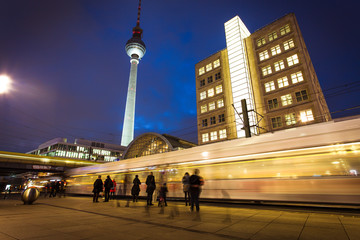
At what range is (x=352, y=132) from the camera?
747 centimetres

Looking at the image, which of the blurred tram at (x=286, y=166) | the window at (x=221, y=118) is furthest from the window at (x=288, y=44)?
the blurred tram at (x=286, y=166)

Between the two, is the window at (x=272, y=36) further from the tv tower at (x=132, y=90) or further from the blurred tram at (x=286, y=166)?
the tv tower at (x=132, y=90)

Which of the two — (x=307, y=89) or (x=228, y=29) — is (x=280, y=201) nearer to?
(x=307, y=89)

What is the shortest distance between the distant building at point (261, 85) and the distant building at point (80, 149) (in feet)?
206

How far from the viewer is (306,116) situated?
23547mm

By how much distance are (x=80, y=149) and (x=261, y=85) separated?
3824 inches

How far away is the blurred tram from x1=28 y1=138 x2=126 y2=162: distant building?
77.6m

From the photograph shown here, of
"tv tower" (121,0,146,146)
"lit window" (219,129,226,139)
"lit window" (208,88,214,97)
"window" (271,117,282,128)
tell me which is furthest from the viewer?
"tv tower" (121,0,146,146)

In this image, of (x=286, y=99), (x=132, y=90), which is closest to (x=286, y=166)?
(x=286, y=99)

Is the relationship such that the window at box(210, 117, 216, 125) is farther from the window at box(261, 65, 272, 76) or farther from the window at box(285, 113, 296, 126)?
the window at box(285, 113, 296, 126)

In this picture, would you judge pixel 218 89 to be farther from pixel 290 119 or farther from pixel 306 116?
pixel 306 116

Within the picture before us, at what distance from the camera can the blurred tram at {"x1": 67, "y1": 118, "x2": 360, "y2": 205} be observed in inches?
293

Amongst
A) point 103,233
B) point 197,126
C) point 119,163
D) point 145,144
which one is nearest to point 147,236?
point 103,233

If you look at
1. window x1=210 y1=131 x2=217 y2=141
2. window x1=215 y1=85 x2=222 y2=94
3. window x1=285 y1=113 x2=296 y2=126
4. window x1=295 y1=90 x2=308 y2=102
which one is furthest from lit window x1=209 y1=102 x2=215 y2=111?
window x1=295 y1=90 x2=308 y2=102
